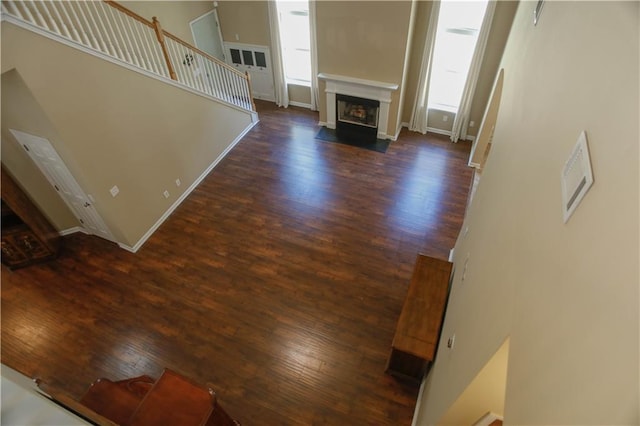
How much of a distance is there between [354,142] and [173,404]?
6.11 meters

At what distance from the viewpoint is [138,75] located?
4.71 m

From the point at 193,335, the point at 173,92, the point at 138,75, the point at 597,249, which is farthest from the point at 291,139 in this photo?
the point at 597,249

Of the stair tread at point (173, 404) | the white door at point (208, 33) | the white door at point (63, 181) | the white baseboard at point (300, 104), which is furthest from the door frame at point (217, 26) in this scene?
the stair tread at point (173, 404)

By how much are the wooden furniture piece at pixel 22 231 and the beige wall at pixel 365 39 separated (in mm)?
5564

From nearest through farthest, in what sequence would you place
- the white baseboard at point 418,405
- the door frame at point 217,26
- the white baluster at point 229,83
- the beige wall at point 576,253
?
the beige wall at point 576,253 < the white baseboard at point 418,405 < the white baluster at point 229,83 < the door frame at point 217,26

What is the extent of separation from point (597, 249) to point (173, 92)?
232 inches

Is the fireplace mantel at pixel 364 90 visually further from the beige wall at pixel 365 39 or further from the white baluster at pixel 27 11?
the white baluster at pixel 27 11

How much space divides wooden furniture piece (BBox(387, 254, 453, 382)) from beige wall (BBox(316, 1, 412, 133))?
13.7 ft

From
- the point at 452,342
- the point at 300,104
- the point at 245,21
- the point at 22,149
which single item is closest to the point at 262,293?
the point at 452,342

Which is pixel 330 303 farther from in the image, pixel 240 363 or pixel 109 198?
pixel 109 198

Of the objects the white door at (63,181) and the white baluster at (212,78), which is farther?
the white baluster at (212,78)

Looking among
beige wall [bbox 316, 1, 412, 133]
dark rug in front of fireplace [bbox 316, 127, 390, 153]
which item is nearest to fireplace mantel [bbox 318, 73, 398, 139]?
beige wall [bbox 316, 1, 412, 133]

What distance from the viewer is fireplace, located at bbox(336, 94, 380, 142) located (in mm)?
7250

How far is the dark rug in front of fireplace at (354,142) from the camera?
23.9 feet
